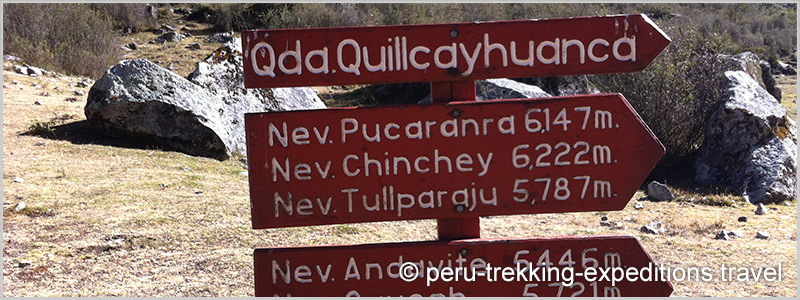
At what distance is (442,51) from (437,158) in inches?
14.1

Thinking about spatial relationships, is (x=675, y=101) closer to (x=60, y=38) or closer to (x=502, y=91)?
(x=502, y=91)

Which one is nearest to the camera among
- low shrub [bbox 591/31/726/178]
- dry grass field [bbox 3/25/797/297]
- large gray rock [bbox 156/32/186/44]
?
dry grass field [bbox 3/25/797/297]

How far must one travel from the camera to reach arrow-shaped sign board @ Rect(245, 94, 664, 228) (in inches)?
93.8

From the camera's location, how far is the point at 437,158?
2400 millimetres

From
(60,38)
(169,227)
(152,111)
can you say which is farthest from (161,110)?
(60,38)

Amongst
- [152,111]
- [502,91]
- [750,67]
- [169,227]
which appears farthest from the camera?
[750,67]

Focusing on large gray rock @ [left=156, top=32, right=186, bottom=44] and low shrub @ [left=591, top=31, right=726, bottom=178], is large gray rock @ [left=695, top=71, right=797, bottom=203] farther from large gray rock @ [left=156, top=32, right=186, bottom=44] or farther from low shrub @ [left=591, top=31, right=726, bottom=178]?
large gray rock @ [left=156, top=32, right=186, bottom=44]

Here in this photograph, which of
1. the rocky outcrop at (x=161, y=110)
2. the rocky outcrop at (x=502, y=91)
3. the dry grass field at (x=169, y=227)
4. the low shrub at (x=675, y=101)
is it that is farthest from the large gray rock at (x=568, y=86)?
the rocky outcrop at (x=161, y=110)

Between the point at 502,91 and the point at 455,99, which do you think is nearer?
the point at 455,99

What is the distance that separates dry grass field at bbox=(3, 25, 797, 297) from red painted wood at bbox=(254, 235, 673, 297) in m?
1.60

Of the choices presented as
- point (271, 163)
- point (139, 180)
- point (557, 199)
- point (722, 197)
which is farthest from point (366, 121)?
point (722, 197)

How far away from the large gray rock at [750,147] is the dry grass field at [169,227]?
1.23ft
